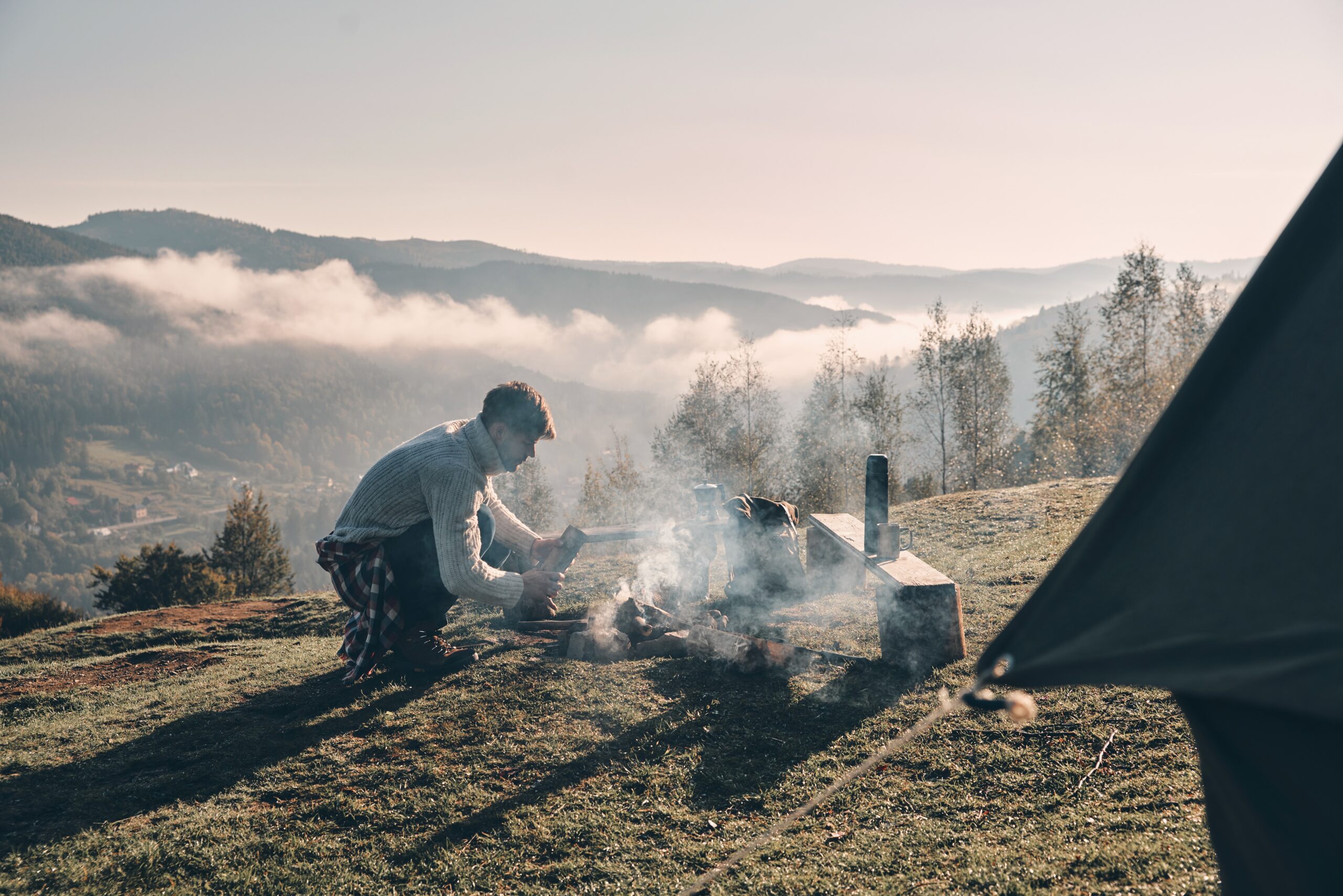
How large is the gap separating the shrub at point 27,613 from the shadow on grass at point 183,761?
12.3 meters

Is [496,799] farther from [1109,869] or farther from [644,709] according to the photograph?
[1109,869]

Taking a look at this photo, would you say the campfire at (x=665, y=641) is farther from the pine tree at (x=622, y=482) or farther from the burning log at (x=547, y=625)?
the pine tree at (x=622, y=482)

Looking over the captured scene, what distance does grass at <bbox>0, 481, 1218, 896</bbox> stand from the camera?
121 inches

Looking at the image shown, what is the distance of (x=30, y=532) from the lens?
13788 centimetres

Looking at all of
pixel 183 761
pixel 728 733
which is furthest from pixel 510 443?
pixel 183 761

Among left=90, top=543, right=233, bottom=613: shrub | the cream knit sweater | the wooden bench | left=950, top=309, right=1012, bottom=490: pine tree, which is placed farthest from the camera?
left=950, top=309, right=1012, bottom=490: pine tree

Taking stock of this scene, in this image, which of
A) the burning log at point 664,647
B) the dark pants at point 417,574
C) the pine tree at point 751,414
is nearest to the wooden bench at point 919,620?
the burning log at point 664,647

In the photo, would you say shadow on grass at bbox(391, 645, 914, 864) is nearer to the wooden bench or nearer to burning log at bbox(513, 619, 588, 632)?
the wooden bench

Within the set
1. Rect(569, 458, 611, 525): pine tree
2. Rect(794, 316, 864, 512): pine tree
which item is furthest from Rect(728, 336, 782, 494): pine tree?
Rect(569, 458, 611, 525): pine tree

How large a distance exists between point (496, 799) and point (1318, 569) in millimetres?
3625

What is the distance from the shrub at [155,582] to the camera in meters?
19.7

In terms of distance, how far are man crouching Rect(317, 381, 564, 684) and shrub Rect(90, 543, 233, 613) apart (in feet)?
60.3

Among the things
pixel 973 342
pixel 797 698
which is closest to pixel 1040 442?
pixel 973 342

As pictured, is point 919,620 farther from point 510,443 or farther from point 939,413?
point 939,413
